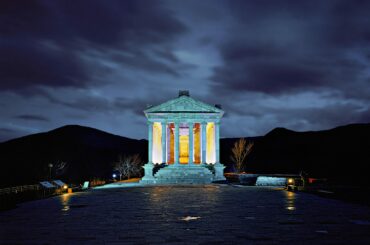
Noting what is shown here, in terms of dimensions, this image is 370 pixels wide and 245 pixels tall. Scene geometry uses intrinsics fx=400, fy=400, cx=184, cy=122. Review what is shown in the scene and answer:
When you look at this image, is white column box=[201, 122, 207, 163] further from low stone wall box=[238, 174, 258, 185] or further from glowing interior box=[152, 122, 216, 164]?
low stone wall box=[238, 174, 258, 185]

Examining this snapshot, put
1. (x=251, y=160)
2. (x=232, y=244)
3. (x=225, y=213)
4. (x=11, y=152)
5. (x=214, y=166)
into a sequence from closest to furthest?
(x=232, y=244), (x=225, y=213), (x=214, y=166), (x=251, y=160), (x=11, y=152)

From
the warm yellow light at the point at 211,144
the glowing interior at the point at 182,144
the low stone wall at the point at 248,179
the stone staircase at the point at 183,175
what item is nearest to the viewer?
the low stone wall at the point at 248,179

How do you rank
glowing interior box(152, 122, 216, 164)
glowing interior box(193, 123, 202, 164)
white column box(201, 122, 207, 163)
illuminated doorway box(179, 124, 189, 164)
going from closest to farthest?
white column box(201, 122, 207, 163) < glowing interior box(152, 122, 216, 164) < glowing interior box(193, 123, 202, 164) < illuminated doorway box(179, 124, 189, 164)

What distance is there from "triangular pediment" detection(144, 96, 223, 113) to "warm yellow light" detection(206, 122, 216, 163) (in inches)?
125

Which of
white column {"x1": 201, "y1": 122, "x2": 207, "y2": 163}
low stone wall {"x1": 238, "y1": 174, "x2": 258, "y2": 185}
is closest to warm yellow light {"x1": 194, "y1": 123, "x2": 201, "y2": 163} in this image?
white column {"x1": 201, "y1": 122, "x2": 207, "y2": 163}

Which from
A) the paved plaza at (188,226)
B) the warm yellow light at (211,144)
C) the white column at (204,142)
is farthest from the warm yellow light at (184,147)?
the paved plaza at (188,226)

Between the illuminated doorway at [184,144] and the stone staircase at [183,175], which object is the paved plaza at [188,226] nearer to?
the stone staircase at [183,175]

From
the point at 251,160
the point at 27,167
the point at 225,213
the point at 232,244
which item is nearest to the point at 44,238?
the point at 232,244

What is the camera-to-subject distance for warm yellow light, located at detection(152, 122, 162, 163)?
73.1 meters

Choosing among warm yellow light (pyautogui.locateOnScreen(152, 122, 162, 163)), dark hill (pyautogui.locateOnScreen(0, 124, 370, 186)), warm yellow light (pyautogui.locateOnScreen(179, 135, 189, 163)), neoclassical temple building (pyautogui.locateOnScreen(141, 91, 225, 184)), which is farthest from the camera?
dark hill (pyautogui.locateOnScreen(0, 124, 370, 186))

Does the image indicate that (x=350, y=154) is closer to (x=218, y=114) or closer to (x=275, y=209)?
(x=218, y=114)

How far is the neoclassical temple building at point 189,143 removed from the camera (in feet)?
208

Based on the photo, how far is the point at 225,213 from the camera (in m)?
20.5

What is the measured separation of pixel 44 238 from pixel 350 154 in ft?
442
